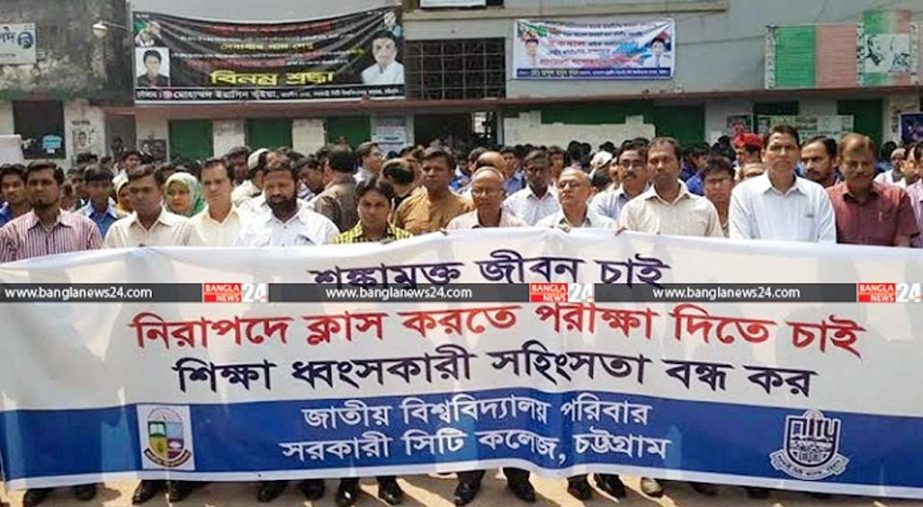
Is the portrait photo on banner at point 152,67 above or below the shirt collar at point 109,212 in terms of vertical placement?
above

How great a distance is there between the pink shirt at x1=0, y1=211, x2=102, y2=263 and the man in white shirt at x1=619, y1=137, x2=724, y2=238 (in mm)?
2777

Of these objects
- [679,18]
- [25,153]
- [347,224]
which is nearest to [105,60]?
[25,153]

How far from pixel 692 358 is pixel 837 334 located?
0.62 metres

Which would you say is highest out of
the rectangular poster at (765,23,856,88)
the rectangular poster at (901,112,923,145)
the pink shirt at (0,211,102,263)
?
the rectangular poster at (765,23,856,88)

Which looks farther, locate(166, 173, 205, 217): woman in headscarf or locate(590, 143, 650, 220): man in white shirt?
locate(590, 143, 650, 220): man in white shirt

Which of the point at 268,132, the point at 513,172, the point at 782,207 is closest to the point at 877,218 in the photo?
the point at 782,207

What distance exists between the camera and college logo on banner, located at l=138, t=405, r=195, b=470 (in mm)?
4180

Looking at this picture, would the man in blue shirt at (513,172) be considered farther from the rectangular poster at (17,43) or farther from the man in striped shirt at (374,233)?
the rectangular poster at (17,43)

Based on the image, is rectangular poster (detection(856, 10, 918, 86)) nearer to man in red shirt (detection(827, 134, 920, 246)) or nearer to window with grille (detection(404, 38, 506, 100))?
window with grille (detection(404, 38, 506, 100))

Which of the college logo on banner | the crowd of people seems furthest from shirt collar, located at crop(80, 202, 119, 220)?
the college logo on banner

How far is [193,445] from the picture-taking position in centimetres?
420

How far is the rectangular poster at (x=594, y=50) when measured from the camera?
69.9 ft

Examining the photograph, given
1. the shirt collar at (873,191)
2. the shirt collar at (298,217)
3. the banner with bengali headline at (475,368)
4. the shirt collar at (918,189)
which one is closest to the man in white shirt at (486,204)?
the banner with bengali headline at (475,368)

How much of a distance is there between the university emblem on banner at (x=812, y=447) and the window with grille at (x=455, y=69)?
Answer: 18034 mm
